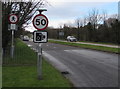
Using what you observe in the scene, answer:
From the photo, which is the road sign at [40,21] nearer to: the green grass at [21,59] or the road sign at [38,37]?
the road sign at [38,37]

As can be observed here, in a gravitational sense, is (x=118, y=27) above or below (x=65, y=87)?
above

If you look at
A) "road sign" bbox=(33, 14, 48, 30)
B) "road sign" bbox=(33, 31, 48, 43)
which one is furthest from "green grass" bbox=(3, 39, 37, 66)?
"road sign" bbox=(33, 14, 48, 30)

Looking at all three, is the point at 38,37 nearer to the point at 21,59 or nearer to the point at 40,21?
the point at 40,21

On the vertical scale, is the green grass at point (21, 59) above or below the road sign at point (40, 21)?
below

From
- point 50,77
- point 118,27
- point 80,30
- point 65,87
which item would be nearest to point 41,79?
point 50,77

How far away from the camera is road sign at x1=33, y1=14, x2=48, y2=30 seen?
7684 mm

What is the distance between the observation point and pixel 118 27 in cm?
4459

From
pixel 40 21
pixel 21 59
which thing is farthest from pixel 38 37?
pixel 21 59

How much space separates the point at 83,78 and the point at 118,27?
126 ft

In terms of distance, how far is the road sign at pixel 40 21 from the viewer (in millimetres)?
7684

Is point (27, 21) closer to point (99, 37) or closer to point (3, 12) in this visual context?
point (3, 12)

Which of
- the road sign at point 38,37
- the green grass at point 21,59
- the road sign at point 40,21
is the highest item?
the road sign at point 40,21

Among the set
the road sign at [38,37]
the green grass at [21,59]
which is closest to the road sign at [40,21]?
the road sign at [38,37]

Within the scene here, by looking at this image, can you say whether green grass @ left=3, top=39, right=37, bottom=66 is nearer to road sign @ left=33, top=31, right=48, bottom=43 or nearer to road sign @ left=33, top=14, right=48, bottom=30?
road sign @ left=33, top=31, right=48, bottom=43
